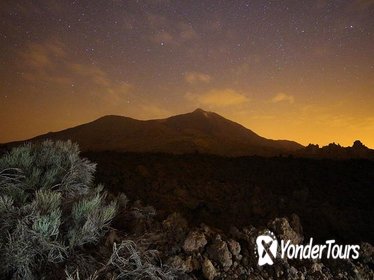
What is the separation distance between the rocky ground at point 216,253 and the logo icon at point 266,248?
0.05 metres

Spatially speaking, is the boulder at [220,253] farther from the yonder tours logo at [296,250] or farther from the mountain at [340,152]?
the mountain at [340,152]

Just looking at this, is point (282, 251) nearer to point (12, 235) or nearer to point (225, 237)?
point (225, 237)

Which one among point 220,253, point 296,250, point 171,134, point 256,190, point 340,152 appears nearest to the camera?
point 220,253

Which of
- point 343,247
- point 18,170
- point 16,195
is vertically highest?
point 18,170

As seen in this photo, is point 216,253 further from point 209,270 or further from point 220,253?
point 209,270

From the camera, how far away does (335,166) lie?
35.9 ft

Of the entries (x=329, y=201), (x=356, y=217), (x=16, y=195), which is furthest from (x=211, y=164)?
(x=16, y=195)

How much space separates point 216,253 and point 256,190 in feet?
11.5

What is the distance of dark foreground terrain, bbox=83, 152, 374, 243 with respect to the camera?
4973 mm

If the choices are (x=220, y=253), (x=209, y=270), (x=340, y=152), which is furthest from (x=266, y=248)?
(x=340, y=152)

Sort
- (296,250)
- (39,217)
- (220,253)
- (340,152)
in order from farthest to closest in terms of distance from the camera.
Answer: (340,152)
(296,250)
(220,253)
(39,217)

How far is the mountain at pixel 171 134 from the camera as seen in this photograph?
2594 cm

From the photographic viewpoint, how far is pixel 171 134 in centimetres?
3089

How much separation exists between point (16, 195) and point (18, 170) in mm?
605
